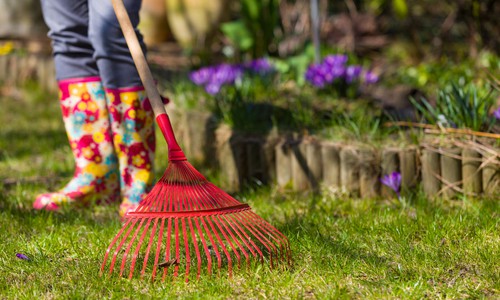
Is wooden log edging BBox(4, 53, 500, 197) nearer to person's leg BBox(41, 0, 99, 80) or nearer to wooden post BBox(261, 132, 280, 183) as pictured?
wooden post BBox(261, 132, 280, 183)

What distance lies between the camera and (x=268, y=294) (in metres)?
1.97

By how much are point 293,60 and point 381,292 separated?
257 centimetres

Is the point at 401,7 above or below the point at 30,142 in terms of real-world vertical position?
above

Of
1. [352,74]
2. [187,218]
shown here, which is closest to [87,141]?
[187,218]

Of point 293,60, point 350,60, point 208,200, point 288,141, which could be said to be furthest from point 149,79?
point 350,60

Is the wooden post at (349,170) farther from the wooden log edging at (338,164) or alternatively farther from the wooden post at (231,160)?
the wooden post at (231,160)

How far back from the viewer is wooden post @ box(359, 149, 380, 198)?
114 inches

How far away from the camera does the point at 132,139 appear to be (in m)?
2.79

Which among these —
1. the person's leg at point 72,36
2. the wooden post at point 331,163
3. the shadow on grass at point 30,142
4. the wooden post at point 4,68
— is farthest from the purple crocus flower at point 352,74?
the wooden post at point 4,68

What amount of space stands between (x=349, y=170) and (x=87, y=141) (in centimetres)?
100

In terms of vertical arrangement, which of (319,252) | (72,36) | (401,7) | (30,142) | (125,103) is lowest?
(319,252)

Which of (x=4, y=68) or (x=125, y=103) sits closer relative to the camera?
(x=125, y=103)

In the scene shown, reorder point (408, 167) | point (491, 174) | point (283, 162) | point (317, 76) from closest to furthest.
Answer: point (491, 174) < point (408, 167) < point (283, 162) < point (317, 76)

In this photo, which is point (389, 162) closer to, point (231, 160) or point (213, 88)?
point (231, 160)
